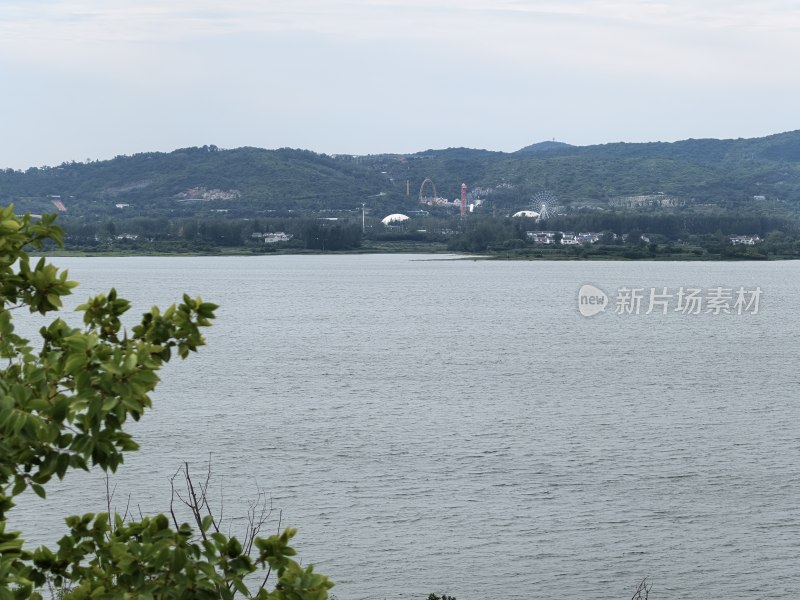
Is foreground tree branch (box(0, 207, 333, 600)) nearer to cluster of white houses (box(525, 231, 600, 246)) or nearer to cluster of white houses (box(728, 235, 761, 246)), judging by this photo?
cluster of white houses (box(728, 235, 761, 246))

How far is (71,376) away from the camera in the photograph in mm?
4531

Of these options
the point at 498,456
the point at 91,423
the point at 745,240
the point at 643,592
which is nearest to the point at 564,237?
the point at 745,240

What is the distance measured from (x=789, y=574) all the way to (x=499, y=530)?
4800mm

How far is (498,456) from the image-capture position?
88.6 ft

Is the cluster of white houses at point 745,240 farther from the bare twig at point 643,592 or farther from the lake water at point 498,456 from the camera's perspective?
the bare twig at point 643,592

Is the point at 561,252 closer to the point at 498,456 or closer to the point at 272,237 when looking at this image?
the point at 272,237

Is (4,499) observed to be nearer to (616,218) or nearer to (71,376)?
(71,376)

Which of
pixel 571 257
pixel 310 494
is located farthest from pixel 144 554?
pixel 571 257

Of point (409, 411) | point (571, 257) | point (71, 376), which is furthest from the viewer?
point (571, 257)

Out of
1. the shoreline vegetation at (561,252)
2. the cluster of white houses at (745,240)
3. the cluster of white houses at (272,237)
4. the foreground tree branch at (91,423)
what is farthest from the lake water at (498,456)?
the cluster of white houses at (272,237)

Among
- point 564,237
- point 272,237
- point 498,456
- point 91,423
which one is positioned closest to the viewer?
point 91,423

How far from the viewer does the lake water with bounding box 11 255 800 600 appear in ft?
60.1

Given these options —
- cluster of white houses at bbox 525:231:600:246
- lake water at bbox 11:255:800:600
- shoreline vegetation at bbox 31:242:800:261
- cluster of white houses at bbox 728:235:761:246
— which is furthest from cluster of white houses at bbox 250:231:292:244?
lake water at bbox 11:255:800:600

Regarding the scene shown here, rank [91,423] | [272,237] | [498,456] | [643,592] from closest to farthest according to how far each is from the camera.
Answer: [91,423] < [643,592] < [498,456] < [272,237]
